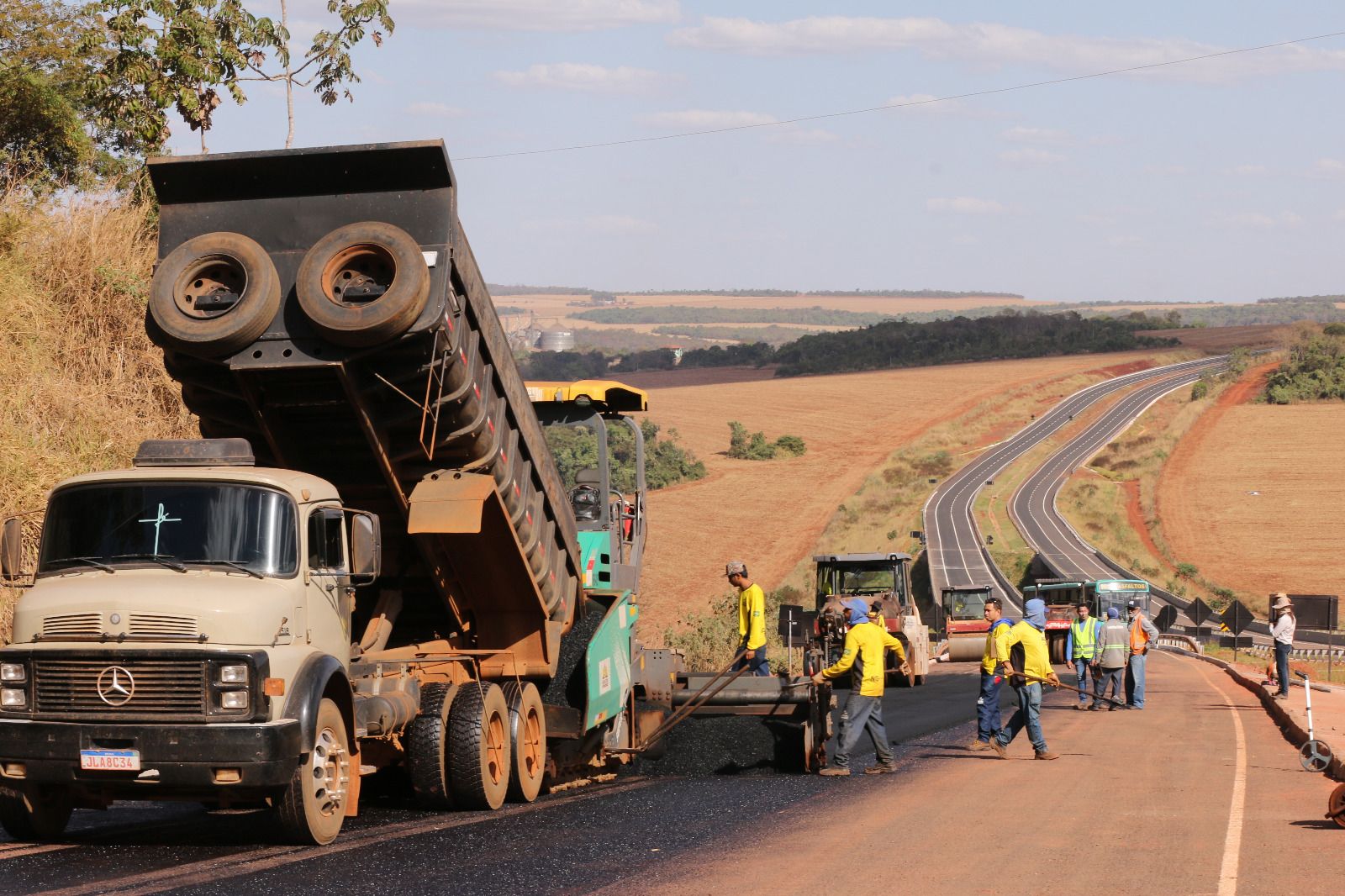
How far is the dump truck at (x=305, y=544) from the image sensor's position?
8.53 m

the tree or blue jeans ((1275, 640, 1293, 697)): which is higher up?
the tree

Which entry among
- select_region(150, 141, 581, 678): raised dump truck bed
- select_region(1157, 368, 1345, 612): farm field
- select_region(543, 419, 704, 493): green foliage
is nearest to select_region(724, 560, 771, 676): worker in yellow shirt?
select_region(150, 141, 581, 678): raised dump truck bed

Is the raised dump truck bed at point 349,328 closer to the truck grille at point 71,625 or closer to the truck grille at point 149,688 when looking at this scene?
the truck grille at point 71,625

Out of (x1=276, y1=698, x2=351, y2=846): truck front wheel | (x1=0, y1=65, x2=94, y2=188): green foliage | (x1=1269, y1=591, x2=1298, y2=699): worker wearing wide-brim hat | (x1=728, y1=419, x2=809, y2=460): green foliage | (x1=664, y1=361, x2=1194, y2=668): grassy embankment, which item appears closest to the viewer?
(x1=276, y1=698, x2=351, y2=846): truck front wheel

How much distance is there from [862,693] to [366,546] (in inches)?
229

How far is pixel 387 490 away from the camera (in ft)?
34.9

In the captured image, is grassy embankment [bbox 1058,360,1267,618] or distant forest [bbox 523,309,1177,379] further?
distant forest [bbox 523,309,1177,379]

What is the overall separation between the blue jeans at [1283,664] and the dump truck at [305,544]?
45.2ft

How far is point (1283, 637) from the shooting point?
2191 centimetres

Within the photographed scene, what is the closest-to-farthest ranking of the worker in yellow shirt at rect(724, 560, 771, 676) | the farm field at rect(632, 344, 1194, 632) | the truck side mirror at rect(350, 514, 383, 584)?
the truck side mirror at rect(350, 514, 383, 584)
the worker in yellow shirt at rect(724, 560, 771, 676)
the farm field at rect(632, 344, 1194, 632)

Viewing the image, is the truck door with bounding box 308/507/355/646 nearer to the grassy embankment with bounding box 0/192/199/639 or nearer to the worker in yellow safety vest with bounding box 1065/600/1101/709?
the grassy embankment with bounding box 0/192/199/639

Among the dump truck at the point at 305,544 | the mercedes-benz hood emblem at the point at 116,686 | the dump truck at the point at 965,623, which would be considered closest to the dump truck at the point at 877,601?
the dump truck at the point at 965,623

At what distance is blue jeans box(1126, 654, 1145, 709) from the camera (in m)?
22.3

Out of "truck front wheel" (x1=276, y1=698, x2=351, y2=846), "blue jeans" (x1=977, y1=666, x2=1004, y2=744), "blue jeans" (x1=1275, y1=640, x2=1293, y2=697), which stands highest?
"truck front wheel" (x1=276, y1=698, x2=351, y2=846)
